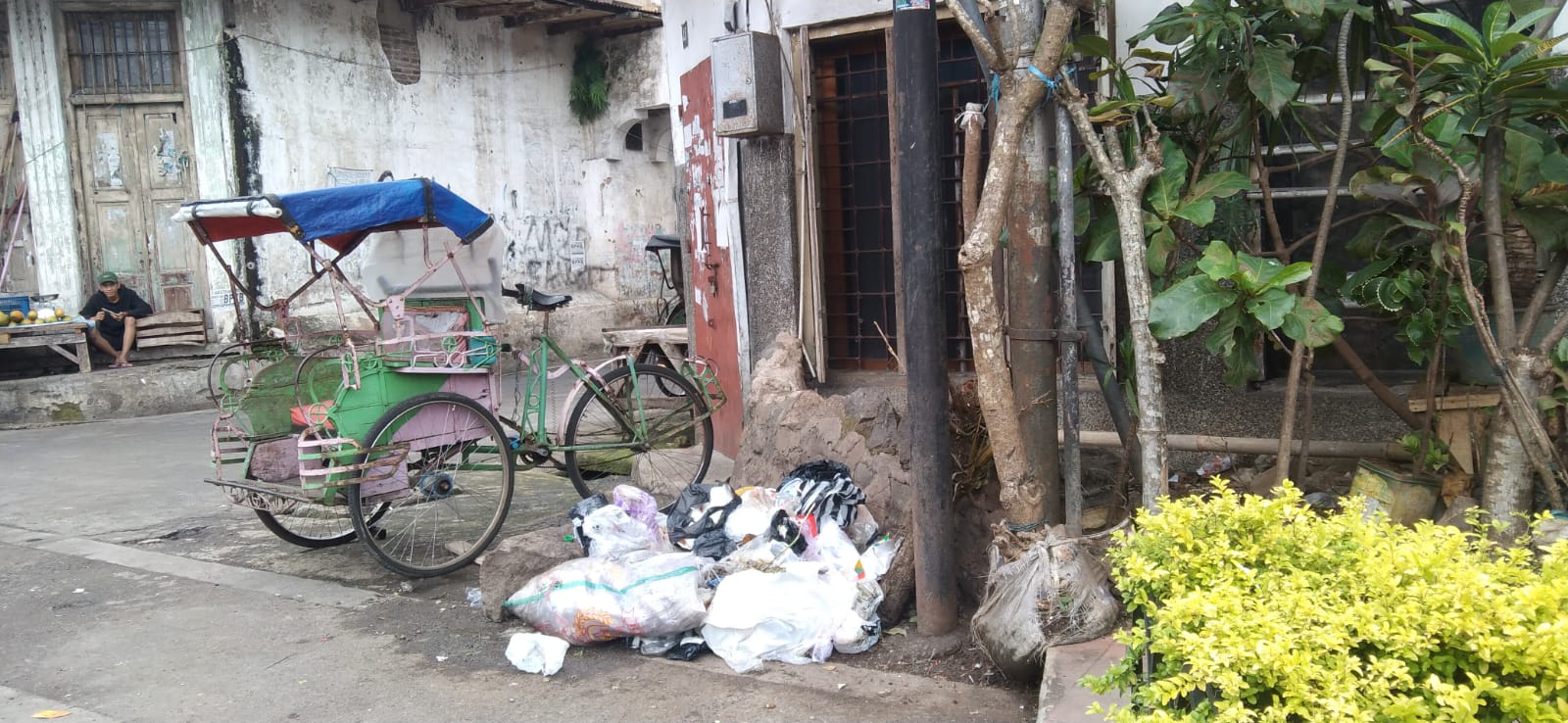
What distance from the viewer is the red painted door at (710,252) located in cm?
716

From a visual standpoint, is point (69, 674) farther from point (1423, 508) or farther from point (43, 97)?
point (43, 97)

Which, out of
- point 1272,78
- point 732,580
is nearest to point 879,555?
point 732,580

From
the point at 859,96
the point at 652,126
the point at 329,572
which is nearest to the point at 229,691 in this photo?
the point at 329,572

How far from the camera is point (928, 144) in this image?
13.2 feet

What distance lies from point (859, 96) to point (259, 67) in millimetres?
9175

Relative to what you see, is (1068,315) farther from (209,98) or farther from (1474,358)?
(209,98)

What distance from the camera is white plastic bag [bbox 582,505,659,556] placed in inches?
190

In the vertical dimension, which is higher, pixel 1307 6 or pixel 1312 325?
pixel 1307 6

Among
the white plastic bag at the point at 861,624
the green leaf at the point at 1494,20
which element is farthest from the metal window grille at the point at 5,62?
the green leaf at the point at 1494,20

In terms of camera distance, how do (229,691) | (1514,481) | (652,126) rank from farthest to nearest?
(652,126), (229,691), (1514,481)

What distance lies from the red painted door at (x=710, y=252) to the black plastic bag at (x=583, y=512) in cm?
198

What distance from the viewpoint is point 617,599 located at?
171 inches

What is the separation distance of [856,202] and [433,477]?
2952 mm

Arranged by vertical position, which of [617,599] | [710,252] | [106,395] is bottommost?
[617,599]
